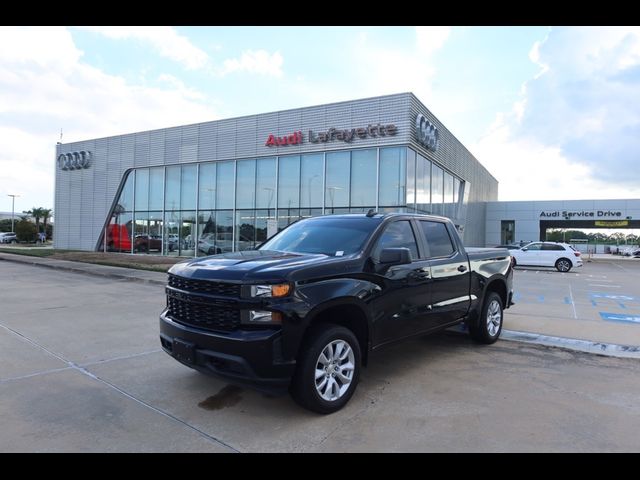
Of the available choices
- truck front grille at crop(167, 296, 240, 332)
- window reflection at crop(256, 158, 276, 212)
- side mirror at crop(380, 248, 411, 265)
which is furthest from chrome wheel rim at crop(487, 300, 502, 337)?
window reflection at crop(256, 158, 276, 212)

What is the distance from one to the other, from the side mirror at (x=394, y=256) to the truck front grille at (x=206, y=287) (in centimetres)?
148

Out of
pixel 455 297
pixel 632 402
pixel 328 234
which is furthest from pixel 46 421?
pixel 632 402

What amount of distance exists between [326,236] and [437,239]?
1590 mm

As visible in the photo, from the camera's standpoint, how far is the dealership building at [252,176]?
20781 millimetres

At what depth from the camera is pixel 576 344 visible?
6.57m

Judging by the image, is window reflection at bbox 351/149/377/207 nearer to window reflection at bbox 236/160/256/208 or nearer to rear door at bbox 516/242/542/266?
window reflection at bbox 236/160/256/208

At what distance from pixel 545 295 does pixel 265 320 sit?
430 inches

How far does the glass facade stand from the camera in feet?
68.6

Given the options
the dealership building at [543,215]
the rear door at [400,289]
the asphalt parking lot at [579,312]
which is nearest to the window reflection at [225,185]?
the asphalt parking lot at [579,312]

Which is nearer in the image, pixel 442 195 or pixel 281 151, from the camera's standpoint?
pixel 281 151

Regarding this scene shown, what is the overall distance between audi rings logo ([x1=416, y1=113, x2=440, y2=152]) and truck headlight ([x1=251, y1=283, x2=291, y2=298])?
1820 cm

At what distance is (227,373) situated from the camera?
12.9ft

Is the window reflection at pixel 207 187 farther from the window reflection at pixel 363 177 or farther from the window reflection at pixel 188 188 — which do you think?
the window reflection at pixel 363 177

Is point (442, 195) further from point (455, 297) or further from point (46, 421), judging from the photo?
point (46, 421)
